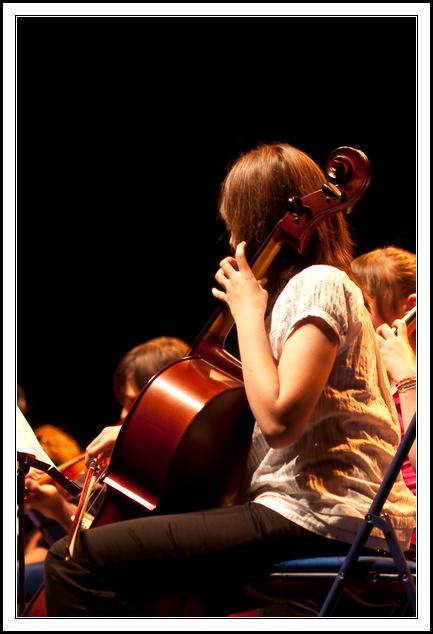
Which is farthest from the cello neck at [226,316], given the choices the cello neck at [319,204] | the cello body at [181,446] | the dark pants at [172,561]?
the dark pants at [172,561]

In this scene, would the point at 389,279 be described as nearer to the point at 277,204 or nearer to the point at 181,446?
the point at 277,204

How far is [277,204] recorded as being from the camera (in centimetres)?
171

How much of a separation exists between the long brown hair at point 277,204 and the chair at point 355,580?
1.50 ft

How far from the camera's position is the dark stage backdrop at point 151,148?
3.19m

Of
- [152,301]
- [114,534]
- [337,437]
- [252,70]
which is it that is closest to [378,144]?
A: [252,70]

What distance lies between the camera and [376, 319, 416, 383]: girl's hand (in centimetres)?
191

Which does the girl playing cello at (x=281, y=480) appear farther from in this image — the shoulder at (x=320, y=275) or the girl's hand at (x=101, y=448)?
the girl's hand at (x=101, y=448)

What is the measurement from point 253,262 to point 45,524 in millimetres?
1781

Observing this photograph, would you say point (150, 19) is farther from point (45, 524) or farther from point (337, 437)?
point (337, 437)

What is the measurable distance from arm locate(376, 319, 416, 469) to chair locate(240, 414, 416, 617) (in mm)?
436

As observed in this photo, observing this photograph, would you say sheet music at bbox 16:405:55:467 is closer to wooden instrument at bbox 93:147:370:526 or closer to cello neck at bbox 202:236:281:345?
wooden instrument at bbox 93:147:370:526

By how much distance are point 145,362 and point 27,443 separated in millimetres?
1289

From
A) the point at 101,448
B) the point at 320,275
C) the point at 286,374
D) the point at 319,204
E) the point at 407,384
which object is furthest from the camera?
the point at 407,384

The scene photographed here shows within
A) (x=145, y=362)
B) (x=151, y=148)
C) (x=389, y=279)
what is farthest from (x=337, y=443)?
(x=151, y=148)
